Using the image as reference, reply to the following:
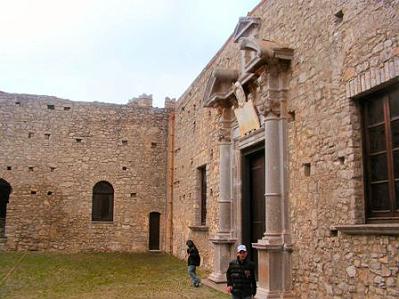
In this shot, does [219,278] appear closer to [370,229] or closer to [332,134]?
[332,134]

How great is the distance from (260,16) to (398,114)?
15.4 feet

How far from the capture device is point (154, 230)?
19.2 m

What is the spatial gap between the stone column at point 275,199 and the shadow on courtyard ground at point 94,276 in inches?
53.3

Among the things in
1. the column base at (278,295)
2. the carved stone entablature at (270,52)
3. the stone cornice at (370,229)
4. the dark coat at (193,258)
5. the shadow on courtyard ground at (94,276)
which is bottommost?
the shadow on courtyard ground at (94,276)

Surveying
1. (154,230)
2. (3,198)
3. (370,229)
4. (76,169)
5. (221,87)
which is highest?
(221,87)

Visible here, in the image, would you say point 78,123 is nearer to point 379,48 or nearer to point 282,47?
point 282,47

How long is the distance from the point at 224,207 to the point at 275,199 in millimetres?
2894

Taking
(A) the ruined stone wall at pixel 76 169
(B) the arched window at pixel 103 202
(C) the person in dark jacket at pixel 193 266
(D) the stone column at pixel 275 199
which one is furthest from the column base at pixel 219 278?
(B) the arched window at pixel 103 202

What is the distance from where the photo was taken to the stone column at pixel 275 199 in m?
8.11

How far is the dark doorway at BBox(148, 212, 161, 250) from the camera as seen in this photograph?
752 inches

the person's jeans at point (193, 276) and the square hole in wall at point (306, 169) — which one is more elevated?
the square hole in wall at point (306, 169)

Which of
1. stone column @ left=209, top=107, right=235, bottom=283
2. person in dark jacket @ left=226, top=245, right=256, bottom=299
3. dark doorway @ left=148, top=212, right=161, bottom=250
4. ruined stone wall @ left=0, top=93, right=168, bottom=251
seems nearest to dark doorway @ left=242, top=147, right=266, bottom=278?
stone column @ left=209, top=107, right=235, bottom=283

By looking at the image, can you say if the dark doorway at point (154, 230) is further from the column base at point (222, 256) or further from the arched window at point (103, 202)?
the column base at point (222, 256)

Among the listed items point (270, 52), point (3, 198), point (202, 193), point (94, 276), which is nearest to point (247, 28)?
point (270, 52)
